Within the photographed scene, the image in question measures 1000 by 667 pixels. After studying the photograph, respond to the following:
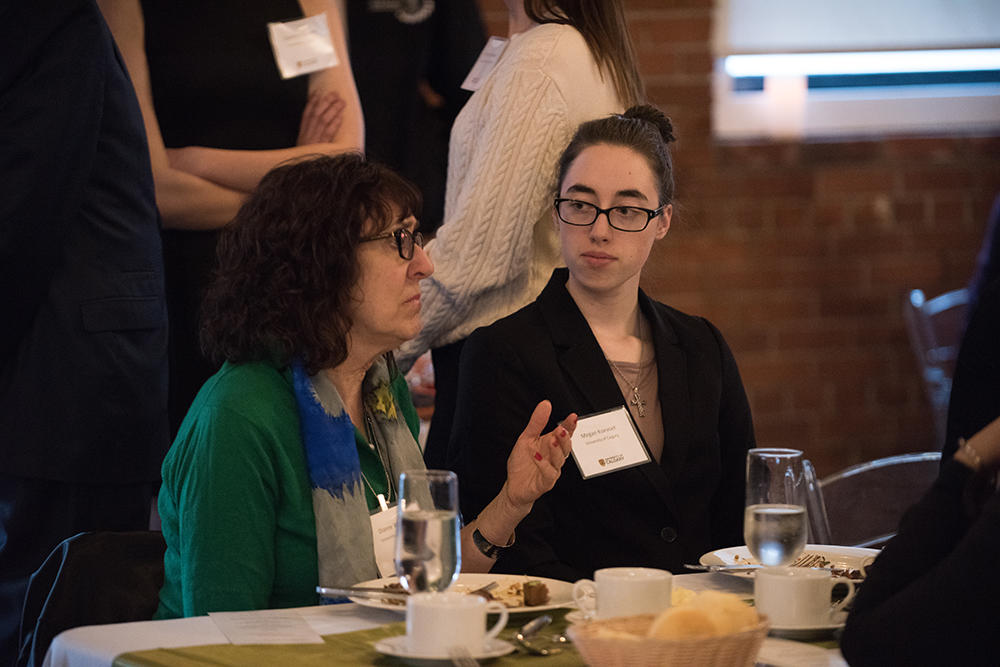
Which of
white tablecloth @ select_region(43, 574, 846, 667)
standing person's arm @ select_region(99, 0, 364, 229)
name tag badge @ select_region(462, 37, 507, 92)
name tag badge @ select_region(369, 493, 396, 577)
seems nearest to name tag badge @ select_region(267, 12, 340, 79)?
standing person's arm @ select_region(99, 0, 364, 229)

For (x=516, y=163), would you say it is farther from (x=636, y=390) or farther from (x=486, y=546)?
(x=486, y=546)

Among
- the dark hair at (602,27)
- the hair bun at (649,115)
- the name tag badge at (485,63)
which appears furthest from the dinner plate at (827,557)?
the name tag badge at (485,63)

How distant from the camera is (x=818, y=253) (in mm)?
5012

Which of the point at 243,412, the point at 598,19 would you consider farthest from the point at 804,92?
the point at 243,412

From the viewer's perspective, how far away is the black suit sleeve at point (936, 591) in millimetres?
1157

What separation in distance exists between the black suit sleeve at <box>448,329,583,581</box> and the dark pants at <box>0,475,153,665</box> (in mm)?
683

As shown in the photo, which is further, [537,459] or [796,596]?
[537,459]

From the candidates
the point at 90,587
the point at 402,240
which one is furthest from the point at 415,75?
the point at 90,587

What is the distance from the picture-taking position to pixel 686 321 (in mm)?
2451

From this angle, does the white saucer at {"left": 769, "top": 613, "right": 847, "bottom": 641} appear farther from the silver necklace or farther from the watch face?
the silver necklace

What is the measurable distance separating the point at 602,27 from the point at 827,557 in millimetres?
1197

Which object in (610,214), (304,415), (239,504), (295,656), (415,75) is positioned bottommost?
(295,656)

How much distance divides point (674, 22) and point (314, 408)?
3262mm

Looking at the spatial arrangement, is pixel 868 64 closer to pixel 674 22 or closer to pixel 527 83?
pixel 674 22
